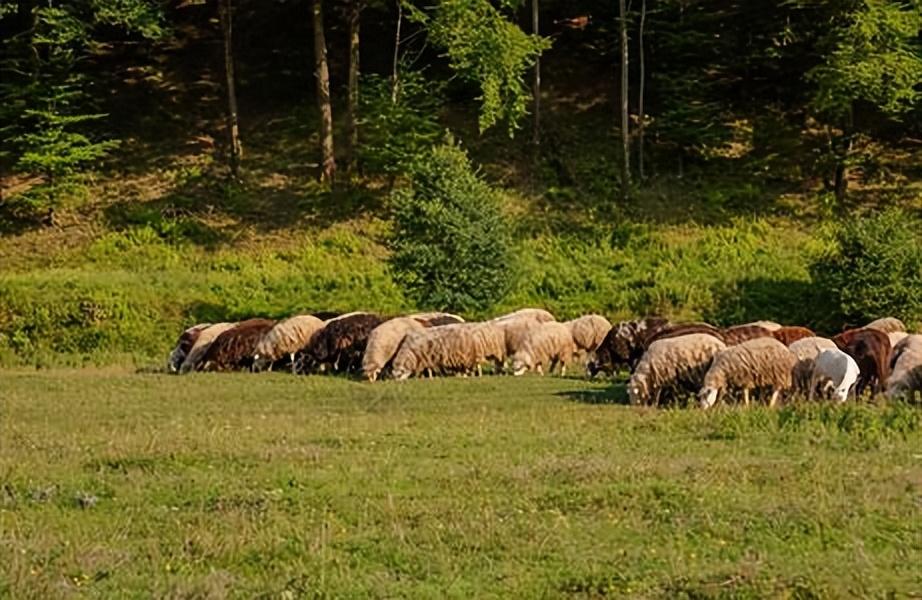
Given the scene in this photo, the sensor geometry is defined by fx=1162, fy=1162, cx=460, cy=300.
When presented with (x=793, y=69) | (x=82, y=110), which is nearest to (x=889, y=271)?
(x=793, y=69)

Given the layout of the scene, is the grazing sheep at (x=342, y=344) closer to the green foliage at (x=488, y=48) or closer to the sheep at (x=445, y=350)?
the sheep at (x=445, y=350)

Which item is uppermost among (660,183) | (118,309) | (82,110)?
(82,110)

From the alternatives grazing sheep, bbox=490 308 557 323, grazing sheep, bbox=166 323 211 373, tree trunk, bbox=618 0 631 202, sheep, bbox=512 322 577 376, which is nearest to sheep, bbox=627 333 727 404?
sheep, bbox=512 322 577 376

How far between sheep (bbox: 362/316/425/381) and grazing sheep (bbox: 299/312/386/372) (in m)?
0.56

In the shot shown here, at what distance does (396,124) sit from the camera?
3706 centimetres

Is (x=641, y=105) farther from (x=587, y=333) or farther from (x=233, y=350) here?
(x=233, y=350)

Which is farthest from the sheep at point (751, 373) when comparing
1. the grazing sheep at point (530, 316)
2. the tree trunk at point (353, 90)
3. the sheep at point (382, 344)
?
the tree trunk at point (353, 90)

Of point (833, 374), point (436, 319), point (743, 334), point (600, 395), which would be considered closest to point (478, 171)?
point (436, 319)

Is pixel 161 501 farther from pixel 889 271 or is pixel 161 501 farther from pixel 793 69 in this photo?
pixel 793 69

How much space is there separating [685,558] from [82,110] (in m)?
37.1

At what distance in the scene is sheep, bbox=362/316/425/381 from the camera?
948 inches

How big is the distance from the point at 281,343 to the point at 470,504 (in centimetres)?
1665

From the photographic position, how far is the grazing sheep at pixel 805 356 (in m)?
18.1

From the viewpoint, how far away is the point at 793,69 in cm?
4222
